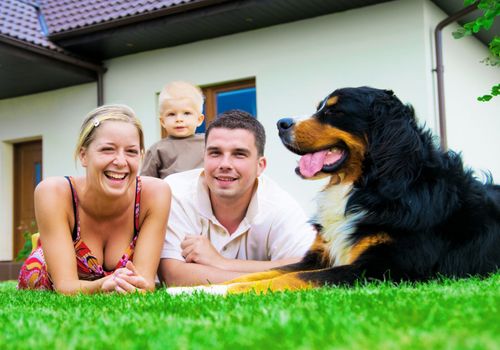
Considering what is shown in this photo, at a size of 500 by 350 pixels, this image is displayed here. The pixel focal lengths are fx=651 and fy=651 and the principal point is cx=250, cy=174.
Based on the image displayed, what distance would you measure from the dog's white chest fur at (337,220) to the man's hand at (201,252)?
30.2 inches

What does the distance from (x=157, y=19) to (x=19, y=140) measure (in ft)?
15.4

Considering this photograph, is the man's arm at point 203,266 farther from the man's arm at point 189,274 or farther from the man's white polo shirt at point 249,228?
the man's white polo shirt at point 249,228

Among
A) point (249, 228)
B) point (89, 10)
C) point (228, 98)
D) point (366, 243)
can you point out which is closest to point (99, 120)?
point (249, 228)

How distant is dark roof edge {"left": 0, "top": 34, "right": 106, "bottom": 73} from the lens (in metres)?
10.3

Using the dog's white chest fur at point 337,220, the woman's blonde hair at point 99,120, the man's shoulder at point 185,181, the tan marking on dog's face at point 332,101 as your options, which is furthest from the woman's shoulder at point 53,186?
the tan marking on dog's face at point 332,101

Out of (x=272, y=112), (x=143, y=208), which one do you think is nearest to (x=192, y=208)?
(x=143, y=208)

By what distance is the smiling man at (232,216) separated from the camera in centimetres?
441

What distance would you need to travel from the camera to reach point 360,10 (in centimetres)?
970

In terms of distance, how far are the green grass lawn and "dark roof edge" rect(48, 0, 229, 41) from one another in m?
7.40

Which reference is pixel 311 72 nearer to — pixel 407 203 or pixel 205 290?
pixel 407 203

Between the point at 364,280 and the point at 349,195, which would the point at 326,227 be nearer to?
the point at 349,195

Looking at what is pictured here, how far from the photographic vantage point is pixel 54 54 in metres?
11.0

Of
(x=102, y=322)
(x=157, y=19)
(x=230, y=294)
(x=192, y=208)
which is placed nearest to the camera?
(x=102, y=322)

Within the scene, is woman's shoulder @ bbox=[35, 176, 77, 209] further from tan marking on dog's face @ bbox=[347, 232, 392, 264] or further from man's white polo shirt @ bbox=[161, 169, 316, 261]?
tan marking on dog's face @ bbox=[347, 232, 392, 264]
